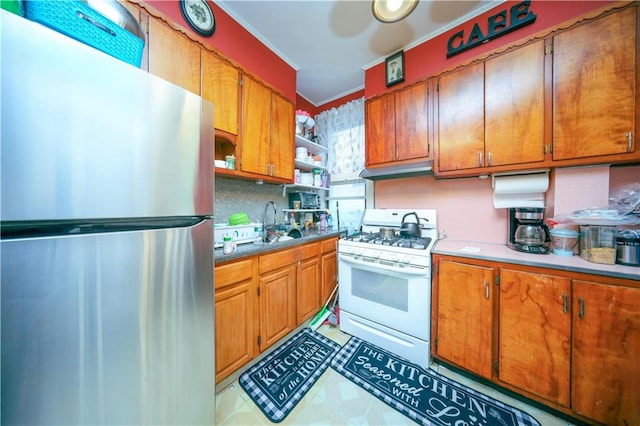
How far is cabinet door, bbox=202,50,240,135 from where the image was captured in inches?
58.4

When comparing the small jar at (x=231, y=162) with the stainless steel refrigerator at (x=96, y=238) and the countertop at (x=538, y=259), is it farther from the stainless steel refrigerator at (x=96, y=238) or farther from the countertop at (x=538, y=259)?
the countertop at (x=538, y=259)

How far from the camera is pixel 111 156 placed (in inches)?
24.8

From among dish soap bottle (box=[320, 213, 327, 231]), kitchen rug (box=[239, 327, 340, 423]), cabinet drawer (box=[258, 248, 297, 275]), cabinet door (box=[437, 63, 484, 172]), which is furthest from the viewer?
dish soap bottle (box=[320, 213, 327, 231])

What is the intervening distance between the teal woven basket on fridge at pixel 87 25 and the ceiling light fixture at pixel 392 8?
1375 millimetres

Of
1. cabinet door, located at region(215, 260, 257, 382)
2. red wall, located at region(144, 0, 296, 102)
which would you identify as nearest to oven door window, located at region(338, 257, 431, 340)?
cabinet door, located at region(215, 260, 257, 382)

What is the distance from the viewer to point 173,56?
1.34 m

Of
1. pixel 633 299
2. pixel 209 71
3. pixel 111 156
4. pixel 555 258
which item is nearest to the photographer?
pixel 111 156

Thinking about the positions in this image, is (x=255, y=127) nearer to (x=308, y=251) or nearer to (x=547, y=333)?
(x=308, y=251)

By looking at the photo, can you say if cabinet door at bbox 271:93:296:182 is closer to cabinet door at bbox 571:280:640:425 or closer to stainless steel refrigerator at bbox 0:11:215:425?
stainless steel refrigerator at bbox 0:11:215:425

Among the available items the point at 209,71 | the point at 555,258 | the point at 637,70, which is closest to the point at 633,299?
the point at 555,258

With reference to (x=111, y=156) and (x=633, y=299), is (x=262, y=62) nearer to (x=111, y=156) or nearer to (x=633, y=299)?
(x=111, y=156)

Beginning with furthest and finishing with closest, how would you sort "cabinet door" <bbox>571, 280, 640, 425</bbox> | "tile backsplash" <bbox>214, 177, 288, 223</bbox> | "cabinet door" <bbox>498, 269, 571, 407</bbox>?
"tile backsplash" <bbox>214, 177, 288, 223</bbox> < "cabinet door" <bbox>498, 269, 571, 407</bbox> < "cabinet door" <bbox>571, 280, 640, 425</bbox>

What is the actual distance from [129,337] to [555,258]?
2.23 meters

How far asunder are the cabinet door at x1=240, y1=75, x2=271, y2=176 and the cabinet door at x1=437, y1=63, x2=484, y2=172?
→ 1592 mm
